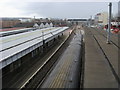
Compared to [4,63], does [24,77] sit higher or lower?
lower

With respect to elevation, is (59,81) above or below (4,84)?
above

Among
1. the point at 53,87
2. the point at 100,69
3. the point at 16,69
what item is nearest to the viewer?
the point at 53,87

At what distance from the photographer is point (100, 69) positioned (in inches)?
584

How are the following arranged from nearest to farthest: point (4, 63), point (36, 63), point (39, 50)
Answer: point (4, 63)
point (36, 63)
point (39, 50)

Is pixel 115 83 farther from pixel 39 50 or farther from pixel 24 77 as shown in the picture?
pixel 39 50

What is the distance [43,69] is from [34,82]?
5385mm

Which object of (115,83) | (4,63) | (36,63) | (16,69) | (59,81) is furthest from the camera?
(36,63)

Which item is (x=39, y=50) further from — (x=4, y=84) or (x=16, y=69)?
(x=4, y=84)

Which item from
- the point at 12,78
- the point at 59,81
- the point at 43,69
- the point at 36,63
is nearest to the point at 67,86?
the point at 59,81

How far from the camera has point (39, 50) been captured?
123 ft

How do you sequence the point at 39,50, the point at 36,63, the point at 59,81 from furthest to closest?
the point at 39,50
the point at 36,63
the point at 59,81

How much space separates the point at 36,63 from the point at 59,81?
15.5 metres

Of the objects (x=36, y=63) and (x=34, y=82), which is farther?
(x=36, y=63)

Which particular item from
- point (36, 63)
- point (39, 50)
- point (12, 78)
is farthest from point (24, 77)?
point (39, 50)
